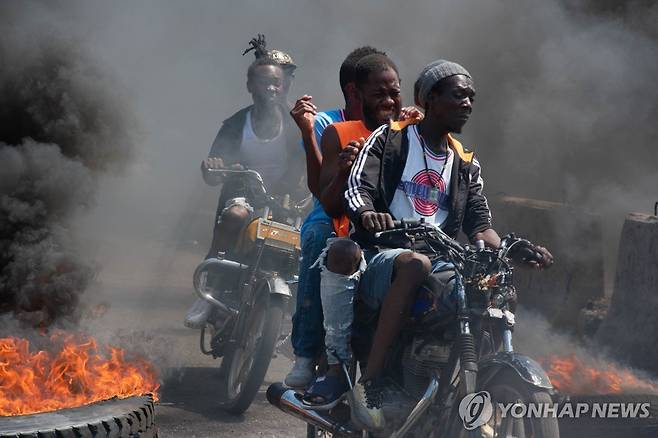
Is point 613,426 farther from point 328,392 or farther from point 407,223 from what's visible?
point 407,223

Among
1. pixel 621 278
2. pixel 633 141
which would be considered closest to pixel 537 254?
pixel 621 278

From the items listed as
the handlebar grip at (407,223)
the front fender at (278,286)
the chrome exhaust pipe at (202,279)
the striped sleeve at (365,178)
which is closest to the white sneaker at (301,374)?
the striped sleeve at (365,178)

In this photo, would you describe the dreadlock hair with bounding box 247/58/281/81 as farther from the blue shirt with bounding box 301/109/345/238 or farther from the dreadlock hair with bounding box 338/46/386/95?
the blue shirt with bounding box 301/109/345/238

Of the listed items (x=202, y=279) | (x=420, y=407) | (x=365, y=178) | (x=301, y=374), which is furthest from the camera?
(x=202, y=279)

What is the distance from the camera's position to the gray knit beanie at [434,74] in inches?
179

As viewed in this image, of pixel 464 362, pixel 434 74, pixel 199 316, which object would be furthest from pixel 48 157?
pixel 464 362

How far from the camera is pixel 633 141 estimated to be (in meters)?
12.9

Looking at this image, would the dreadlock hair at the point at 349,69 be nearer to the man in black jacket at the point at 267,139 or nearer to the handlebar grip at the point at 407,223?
the handlebar grip at the point at 407,223

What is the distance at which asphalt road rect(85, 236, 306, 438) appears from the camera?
6516mm

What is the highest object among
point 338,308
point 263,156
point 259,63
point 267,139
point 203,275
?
point 259,63

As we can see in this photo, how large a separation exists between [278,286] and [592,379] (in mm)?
2494

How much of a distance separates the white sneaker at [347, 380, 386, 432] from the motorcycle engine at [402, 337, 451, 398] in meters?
0.14

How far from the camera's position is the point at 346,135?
4973 mm

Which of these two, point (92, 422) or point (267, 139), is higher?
point (267, 139)
